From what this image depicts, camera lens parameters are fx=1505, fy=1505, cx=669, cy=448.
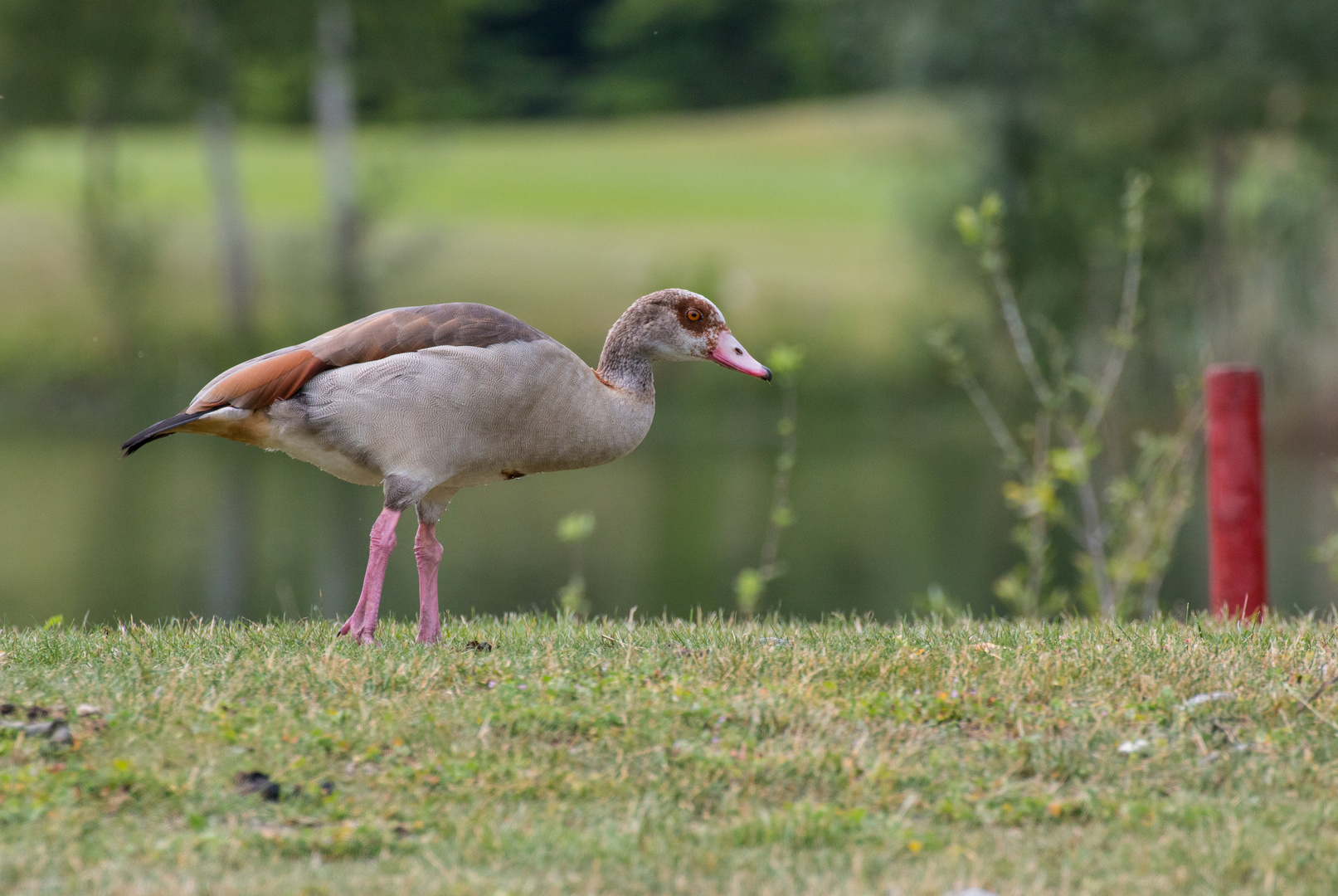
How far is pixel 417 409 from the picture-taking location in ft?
19.7

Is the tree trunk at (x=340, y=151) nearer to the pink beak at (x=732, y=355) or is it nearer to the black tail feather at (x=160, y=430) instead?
the pink beak at (x=732, y=355)

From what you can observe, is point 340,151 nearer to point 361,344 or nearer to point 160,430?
point 361,344

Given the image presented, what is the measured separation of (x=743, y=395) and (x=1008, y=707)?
23316 millimetres

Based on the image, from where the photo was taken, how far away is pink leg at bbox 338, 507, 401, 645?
19.7 feet

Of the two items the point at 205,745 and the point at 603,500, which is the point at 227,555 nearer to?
the point at 603,500

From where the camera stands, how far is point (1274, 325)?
67.8ft

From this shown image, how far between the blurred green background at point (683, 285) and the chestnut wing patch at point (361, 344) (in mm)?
6492

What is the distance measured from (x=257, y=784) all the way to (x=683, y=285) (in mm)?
29153

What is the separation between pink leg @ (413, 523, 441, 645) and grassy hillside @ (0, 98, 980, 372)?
56.0 ft

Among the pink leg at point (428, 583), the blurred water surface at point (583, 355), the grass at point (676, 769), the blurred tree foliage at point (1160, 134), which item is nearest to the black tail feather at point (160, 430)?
the grass at point (676, 769)

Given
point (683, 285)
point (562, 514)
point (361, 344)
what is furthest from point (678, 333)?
point (683, 285)

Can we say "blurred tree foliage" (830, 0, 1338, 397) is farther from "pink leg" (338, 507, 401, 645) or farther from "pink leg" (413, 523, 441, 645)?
"pink leg" (338, 507, 401, 645)

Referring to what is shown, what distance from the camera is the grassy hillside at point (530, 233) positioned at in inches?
1112

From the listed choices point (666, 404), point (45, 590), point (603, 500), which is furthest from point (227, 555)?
point (666, 404)
